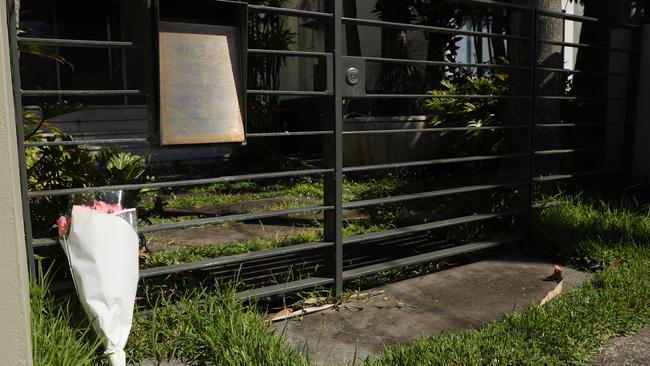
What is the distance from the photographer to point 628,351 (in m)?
→ 2.82

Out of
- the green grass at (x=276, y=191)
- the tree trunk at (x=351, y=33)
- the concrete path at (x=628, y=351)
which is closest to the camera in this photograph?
the concrete path at (x=628, y=351)

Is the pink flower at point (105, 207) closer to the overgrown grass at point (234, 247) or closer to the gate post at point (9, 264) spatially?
the gate post at point (9, 264)

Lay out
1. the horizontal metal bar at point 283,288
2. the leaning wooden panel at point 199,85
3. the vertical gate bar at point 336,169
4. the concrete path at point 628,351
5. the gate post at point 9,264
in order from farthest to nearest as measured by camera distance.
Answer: the vertical gate bar at point 336,169, the horizontal metal bar at point 283,288, the leaning wooden panel at point 199,85, the concrete path at point 628,351, the gate post at point 9,264

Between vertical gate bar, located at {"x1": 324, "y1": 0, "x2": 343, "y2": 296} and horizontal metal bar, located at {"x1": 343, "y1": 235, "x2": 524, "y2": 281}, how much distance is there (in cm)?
13

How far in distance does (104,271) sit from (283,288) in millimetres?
1151

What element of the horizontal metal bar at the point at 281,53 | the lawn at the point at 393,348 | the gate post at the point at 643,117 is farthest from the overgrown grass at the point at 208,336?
the gate post at the point at 643,117

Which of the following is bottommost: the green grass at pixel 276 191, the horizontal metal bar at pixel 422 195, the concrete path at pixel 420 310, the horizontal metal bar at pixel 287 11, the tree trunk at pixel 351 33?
the concrete path at pixel 420 310

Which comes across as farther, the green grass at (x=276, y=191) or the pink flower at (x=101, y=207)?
the green grass at (x=276, y=191)

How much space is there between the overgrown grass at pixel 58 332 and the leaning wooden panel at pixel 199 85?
0.87 meters


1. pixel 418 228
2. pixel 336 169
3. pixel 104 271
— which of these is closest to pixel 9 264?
pixel 104 271

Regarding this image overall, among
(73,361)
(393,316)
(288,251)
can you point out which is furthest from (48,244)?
(393,316)

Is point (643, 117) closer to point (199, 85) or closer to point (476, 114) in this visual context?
point (476, 114)

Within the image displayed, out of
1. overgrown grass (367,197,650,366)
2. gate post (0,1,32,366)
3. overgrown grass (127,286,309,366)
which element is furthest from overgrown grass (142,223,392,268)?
gate post (0,1,32,366)

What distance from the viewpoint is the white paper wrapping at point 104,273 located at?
7.60ft
